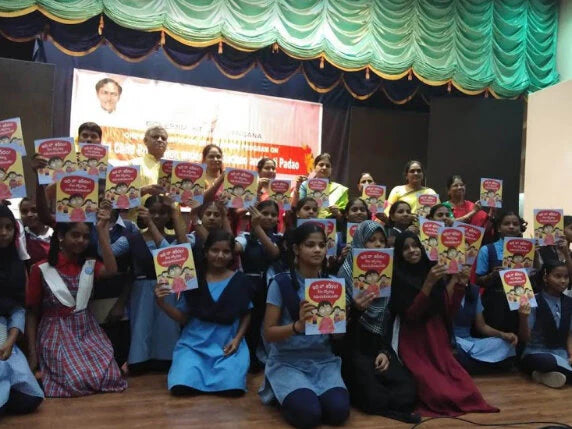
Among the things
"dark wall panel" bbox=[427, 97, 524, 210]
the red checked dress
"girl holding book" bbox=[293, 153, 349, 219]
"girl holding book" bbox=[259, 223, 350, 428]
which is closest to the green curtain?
"dark wall panel" bbox=[427, 97, 524, 210]

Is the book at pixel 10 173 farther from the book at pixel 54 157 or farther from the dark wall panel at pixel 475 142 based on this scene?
the dark wall panel at pixel 475 142

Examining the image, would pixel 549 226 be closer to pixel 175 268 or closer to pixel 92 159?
pixel 175 268

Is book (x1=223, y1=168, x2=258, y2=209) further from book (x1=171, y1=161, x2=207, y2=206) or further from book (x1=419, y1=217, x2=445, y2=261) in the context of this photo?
book (x1=419, y1=217, x2=445, y2=261)

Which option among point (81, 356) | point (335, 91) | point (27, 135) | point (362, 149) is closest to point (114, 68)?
point (27, 135)

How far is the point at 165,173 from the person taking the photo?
3.32 m

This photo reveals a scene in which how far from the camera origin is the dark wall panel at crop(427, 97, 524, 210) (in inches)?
243

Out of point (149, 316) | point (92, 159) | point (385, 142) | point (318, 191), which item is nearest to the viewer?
point (92, 159)

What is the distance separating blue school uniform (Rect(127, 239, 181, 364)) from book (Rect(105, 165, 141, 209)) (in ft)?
1.33

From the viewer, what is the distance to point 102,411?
98.3 inches

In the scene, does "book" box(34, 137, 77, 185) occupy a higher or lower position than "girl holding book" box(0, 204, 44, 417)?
higher

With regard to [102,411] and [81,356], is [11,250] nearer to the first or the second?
[81,356]

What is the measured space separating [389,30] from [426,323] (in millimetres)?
4048

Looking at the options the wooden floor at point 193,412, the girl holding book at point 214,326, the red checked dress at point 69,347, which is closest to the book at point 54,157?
the red checked dress at point 69,347

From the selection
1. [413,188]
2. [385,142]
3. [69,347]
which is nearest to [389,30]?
[385,142]
